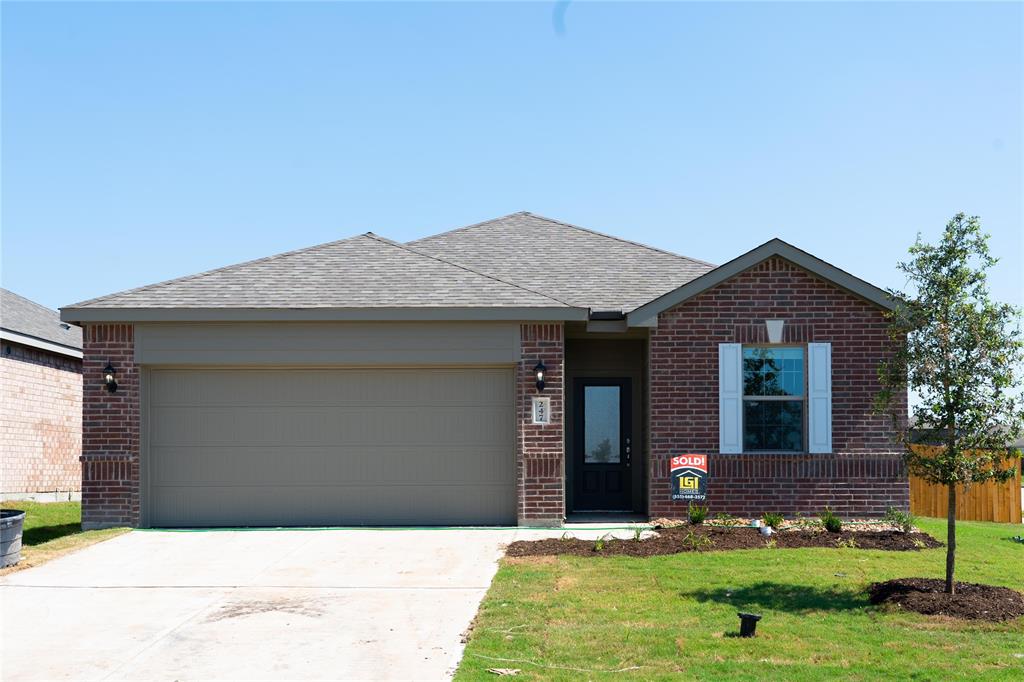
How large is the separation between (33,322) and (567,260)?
41.6 ft

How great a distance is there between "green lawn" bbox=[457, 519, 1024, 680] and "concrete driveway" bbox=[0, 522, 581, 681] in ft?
2.01

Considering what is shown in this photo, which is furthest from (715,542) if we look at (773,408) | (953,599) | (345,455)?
(345,455)

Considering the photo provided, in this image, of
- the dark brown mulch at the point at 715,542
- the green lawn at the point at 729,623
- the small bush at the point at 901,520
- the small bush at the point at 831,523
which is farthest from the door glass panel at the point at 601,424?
the green lawn at the point at 729,623

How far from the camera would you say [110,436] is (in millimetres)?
14461

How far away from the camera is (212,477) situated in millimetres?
14688

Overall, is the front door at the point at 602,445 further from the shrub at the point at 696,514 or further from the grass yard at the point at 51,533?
the grass yard at the point at 51,533

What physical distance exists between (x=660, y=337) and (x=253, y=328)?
19.7ft

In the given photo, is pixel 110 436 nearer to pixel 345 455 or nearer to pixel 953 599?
pixel 345 455

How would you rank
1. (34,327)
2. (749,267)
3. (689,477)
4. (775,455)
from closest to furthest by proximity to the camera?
(689,477) → (775,455) → (749,267) → (34,327)

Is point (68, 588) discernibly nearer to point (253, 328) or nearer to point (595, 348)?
point (253, 328)

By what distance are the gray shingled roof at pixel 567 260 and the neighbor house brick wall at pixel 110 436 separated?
6323 mm

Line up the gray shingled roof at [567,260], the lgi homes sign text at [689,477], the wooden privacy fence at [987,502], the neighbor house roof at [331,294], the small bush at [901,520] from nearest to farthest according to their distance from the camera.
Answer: the small bush at [901,520], the lgi homes sign text at [689,477], the neighbor house roof at [331,294], the gray shingled roof at [567,260], the wooden privacy fence at [987,502]

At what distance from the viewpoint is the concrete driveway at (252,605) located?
7.81 meters

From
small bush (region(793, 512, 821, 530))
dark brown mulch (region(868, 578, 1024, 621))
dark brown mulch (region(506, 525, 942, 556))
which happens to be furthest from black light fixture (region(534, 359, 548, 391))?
dark brown mulch (region(868, 578, 1024, 621))
